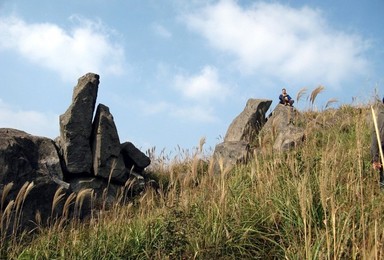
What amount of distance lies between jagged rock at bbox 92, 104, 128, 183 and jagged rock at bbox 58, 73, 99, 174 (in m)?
0.22

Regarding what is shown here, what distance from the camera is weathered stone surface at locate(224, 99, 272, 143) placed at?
1438cm

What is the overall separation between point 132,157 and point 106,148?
127 cm

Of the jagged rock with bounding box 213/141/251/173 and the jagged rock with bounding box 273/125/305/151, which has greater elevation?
the jagged rock with bounding box 273/125/305/151

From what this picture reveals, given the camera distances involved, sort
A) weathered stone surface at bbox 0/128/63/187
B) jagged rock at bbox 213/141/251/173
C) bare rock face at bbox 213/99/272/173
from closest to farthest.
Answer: weathered stone surface at bbox 0/128/63/187 → jagged rock at bbox 213/141/251/173 → bare rock face at bbox 213/99/272/173

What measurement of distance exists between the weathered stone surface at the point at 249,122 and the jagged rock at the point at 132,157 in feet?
10.2

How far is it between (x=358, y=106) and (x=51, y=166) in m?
9.71

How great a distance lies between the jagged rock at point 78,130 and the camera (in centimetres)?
1215

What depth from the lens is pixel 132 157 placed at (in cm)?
1348

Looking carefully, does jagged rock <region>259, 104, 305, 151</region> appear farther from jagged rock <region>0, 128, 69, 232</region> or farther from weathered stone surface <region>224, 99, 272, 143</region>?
jagged rock <region>0, 128, 69, 232</region>

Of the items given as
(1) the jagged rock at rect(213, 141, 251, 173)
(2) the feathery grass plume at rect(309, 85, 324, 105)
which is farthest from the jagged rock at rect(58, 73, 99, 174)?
(2) the feathery grass plume at rect(309, 85, 324, 105)

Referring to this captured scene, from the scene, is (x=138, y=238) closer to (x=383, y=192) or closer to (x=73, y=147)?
(x=383, y=192)

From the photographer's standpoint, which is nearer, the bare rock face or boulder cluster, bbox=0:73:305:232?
boulder cluster, bbox=0:73:305:232

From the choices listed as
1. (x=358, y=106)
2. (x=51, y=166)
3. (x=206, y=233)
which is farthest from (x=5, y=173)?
(x=358, y=106)

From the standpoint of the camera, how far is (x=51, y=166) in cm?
1155
